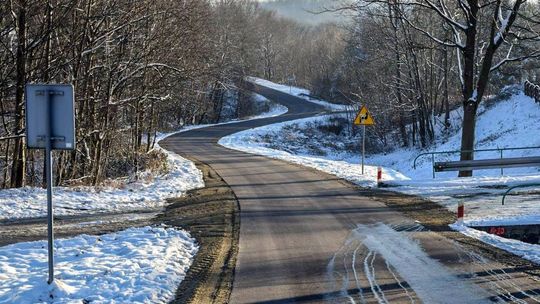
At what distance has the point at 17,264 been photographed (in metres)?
7.86

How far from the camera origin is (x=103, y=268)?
25.2 ft

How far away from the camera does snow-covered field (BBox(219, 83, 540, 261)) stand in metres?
12.5

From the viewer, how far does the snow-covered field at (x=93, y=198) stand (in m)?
12.5

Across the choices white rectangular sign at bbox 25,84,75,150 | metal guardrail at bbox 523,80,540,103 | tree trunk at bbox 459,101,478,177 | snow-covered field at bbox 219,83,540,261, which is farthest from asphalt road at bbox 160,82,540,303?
metal guardrail at bbox 523,80,540,103

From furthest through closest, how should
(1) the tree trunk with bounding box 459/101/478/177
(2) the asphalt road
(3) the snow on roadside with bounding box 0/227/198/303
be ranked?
(1) the tree trunk with bounding box 459/101/478/177, (2) the asphalt road, (3) the snow on roadside with bounding box 0/227/198/303

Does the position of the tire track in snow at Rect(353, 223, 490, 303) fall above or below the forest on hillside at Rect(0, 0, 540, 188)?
below

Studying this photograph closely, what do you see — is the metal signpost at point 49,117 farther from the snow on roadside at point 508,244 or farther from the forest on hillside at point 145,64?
the forest on hillside at point 145,64

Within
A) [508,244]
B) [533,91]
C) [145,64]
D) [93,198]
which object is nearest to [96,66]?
[145,64]

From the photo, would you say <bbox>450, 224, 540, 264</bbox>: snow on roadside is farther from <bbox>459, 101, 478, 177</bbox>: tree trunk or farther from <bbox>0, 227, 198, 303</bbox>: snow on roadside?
<bbox>459, 101, 478, 177</bbox>: tree trunk

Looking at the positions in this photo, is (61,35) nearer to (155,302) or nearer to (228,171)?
(228,171)

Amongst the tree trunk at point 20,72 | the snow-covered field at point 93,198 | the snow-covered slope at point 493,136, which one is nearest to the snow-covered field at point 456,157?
the snow-covered slope at point 493,136

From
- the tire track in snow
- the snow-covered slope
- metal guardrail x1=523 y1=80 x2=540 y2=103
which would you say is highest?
metal guardrail x1=523 y1=80 x2=540 y2=103

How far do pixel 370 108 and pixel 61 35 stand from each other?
101 feet

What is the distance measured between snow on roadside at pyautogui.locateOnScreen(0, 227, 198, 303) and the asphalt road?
3.66 feet
